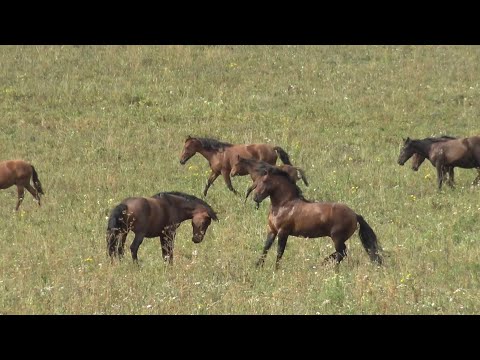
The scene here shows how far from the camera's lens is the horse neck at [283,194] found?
12156 mm

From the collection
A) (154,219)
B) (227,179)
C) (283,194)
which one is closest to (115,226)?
(154,219)

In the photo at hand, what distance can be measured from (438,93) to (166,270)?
17.4 metres

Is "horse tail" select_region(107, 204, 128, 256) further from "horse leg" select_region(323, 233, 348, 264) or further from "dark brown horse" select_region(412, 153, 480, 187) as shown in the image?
"dark brown horse" select_region(412, 153, 480, 187)

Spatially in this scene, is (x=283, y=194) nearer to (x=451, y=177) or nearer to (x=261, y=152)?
(x=261, y=152)

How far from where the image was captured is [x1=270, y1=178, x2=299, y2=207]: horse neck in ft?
39.9

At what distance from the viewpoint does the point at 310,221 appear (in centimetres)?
1193

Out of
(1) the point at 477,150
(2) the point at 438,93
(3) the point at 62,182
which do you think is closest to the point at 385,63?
(2) the point at 438,93

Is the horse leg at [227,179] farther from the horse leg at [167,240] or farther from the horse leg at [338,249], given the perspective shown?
the horse leg at [338,249]

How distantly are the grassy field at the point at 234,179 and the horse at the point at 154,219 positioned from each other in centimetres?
33

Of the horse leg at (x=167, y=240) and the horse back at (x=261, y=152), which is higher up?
the horse back at (x=261, y=152)

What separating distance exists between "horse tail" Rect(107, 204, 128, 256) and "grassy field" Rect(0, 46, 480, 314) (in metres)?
0.36

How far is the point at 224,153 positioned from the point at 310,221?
21.6ft

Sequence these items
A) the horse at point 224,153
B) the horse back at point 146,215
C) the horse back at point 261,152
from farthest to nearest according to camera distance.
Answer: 1. the horse back at point 261,152
2. the horse at point 224,153
3. the horse back at point 146,215

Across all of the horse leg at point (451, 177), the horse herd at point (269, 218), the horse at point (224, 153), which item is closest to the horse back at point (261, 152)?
the horse at point (224, 153)
